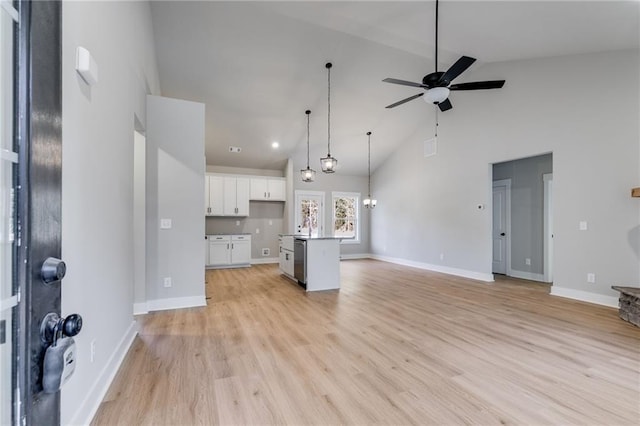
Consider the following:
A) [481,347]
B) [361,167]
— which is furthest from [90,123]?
[361,167]

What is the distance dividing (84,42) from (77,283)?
1.44 m

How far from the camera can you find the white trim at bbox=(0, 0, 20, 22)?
2.13 ft

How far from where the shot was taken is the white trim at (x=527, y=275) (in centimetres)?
596

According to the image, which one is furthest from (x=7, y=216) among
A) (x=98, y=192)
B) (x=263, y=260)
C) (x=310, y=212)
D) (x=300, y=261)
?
(x=310, y=212)

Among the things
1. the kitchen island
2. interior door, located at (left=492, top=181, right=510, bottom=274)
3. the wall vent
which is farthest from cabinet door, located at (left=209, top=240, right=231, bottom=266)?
interior door, located at (left=492, top=181, right=510, bottom=274)

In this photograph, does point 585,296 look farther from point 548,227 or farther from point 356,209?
point 356,209

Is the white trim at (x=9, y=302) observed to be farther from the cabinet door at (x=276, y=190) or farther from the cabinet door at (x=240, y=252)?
the cabinet door at (x=276, y=190)

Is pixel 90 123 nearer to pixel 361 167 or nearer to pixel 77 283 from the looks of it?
pixel 77 283

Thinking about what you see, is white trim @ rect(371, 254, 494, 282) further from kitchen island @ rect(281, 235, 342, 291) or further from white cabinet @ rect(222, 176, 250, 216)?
white cabinet @ rect(222, 176, 250, 216)

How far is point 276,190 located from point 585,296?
679 centimetres

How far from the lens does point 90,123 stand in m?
1.90

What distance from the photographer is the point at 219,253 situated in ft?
24.3

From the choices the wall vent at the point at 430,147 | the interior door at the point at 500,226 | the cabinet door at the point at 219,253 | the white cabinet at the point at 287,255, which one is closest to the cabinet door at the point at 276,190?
the cabinet door at the point at 219,253

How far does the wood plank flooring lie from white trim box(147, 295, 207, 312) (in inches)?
6.1
